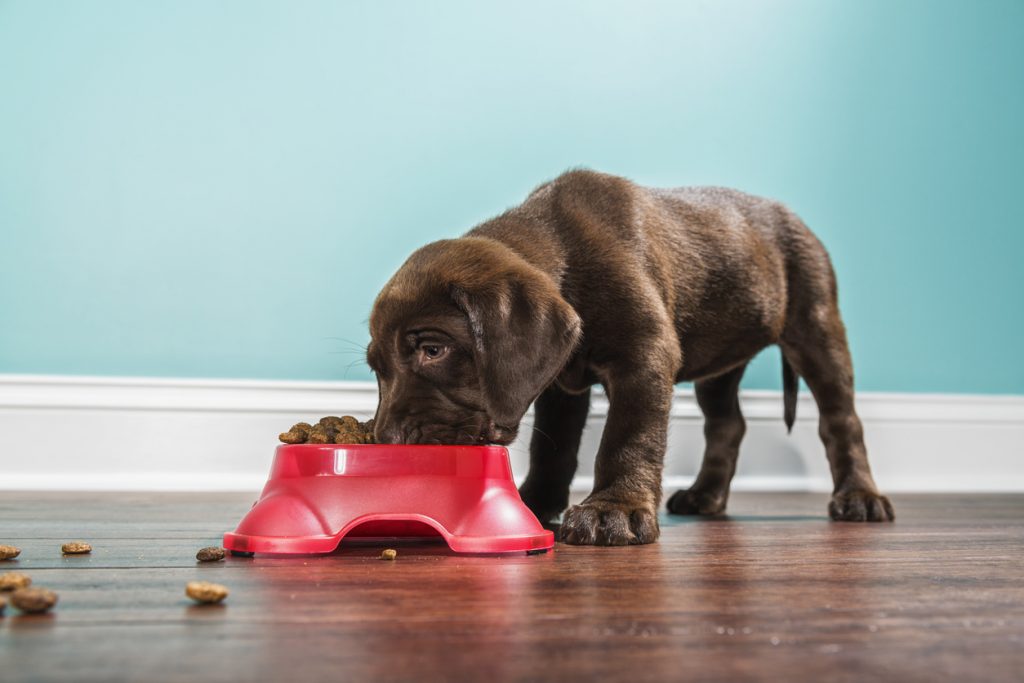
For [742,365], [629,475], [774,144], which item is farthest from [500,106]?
[629,475]

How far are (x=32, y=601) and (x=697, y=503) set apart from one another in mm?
2286

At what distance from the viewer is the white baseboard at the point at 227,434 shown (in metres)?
3.48

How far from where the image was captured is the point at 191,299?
3.65 metres

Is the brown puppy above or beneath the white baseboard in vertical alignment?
above

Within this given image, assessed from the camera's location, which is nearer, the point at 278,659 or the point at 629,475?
the point at 278,659

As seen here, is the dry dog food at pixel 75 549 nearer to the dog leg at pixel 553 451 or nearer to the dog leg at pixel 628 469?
the dog leg at pixel 628 469

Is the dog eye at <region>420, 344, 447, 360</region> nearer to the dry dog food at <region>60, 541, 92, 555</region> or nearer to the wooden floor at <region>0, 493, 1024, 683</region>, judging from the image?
the wooden floor at <region>0, 493, 1024, 683</region>

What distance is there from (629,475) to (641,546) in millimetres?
191

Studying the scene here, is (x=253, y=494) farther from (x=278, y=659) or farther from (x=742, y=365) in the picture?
(x=278, y=659)

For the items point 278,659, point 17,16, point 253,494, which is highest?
point 17,16

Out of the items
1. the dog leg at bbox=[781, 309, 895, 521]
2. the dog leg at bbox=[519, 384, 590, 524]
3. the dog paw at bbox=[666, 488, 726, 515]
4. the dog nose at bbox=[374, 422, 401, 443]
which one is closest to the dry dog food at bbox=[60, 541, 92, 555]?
the dog nose at bbox=[374, 422, 401, 443]

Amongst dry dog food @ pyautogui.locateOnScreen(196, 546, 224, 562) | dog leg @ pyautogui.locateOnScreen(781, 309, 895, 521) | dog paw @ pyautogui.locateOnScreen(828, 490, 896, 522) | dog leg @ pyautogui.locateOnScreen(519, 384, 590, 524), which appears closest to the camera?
dry dog food @ pyautogui.locateOnScreen(196, 546, 224, 562)

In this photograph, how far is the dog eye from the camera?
6.73 ft

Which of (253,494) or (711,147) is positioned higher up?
(711,147)
